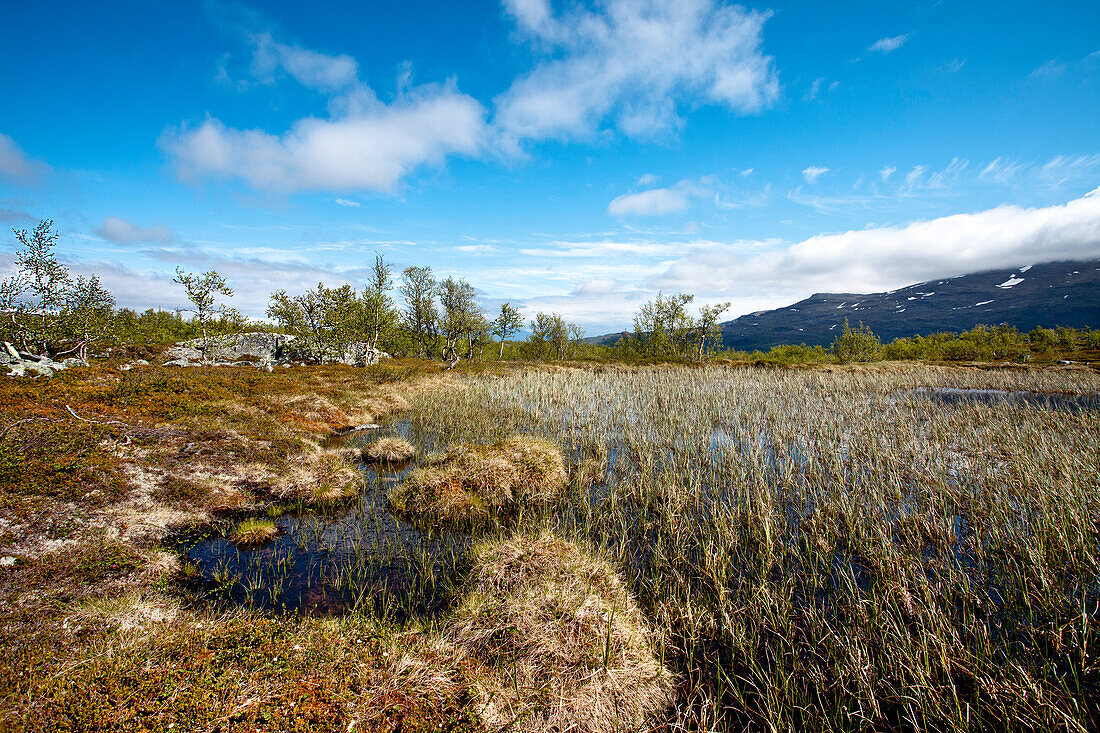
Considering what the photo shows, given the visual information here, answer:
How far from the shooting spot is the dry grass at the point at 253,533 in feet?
27.1

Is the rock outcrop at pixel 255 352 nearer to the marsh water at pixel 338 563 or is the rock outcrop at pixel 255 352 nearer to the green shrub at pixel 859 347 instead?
the marsh water at pixel 338 563

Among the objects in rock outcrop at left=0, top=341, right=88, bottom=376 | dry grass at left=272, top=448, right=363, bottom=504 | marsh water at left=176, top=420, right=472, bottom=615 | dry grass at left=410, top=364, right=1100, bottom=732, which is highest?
rock outcrop at left=0, top=341, right=88, bottom=376

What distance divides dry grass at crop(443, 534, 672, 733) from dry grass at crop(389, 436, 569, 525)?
125 inches

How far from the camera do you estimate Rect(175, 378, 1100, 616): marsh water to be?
6539 millimetres

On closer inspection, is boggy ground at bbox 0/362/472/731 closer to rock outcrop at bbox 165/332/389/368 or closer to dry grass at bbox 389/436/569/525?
dry grass at bbox 389/436/569/525

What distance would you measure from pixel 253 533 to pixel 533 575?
649cm

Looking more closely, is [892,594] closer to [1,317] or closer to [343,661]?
[343,661]

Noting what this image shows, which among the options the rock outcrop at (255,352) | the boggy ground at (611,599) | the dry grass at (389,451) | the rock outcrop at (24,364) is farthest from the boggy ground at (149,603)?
the rock outcrop at (255,352)

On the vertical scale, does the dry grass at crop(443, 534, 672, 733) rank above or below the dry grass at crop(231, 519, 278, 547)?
below

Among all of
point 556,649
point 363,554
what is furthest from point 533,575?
point 363,554

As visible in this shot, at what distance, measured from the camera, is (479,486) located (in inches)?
413

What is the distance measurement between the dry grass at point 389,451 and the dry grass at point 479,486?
2160 mm

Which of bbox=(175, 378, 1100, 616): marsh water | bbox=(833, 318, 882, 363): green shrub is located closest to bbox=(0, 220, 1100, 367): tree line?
bbox=(833, 318, 882, 363): green shrub

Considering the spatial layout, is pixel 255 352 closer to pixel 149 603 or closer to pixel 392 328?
A: pixel 392 328
